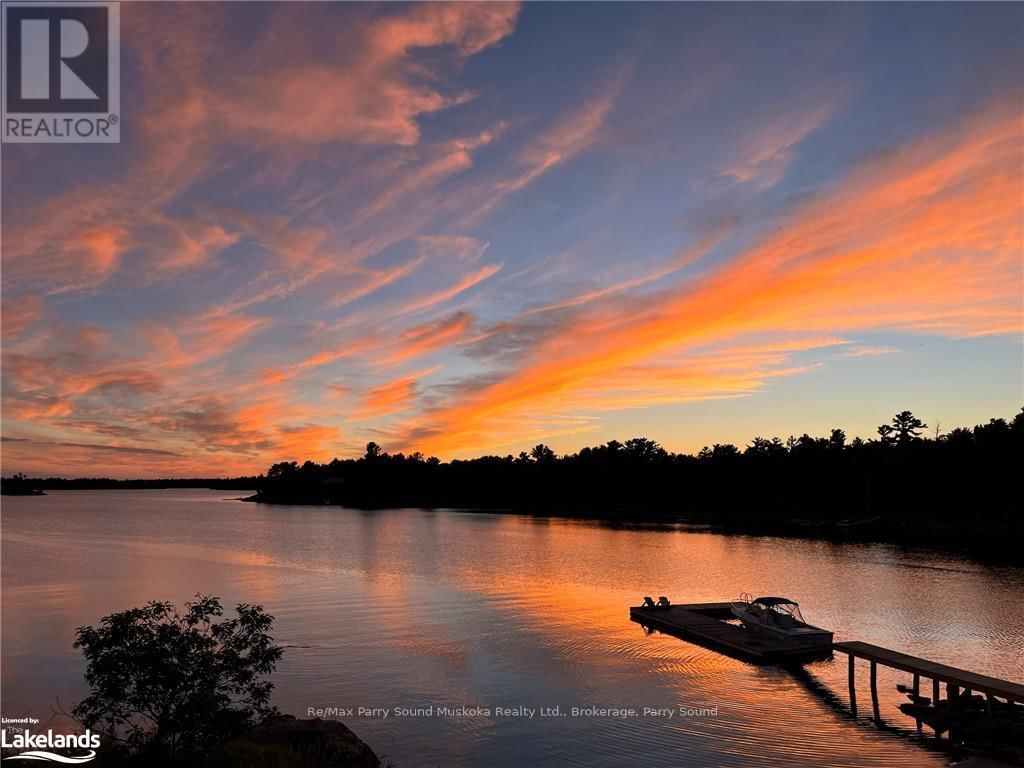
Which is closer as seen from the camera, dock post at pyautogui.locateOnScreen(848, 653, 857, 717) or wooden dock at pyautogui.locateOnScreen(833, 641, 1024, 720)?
wooden dock at pyautogui.locateOnScreen(833, 641, 1024, 720)

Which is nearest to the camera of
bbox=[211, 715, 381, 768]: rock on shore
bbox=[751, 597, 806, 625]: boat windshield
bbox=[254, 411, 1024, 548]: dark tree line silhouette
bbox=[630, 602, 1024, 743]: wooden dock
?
bbox=[211, 715, 381, 768]: rock on shore

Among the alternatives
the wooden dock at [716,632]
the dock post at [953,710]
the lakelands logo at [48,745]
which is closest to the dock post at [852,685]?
the wooden dock at [716,632]

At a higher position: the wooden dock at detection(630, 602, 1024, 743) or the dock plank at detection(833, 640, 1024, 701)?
the dock plank at detection(833, 640, 1024, 701)

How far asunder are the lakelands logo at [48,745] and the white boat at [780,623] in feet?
108

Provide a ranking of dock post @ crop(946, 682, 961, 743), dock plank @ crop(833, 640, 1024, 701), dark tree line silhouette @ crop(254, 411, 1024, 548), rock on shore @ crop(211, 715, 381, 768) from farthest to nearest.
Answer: dark tree line silhouette @ crop(254, 411, 1024, 548) → dock post @ crop(946, 682, 961, 743) → dock plank @ crop(833, 640, 1024, 701) → rock on shore @ crop(211, 715, 381, 768)

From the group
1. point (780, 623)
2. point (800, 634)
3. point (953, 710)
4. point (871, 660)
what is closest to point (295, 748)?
point (953, 710)

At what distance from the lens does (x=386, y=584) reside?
212 ft

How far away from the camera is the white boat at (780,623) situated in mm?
38688

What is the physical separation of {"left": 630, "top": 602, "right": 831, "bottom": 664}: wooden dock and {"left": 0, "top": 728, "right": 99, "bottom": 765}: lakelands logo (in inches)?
1209

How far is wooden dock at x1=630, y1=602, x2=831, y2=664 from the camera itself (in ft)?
125

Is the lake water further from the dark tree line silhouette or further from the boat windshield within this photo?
the dark tree line silhouette

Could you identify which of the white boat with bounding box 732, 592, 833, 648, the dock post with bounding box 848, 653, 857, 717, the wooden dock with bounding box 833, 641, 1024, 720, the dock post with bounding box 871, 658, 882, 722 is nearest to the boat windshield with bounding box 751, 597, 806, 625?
the white boat with bounding box 732, 592, 833, 648

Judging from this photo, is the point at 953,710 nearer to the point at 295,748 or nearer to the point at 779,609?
the point at 779,609

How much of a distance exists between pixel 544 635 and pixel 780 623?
13.7 meters
